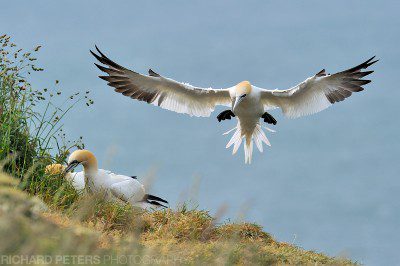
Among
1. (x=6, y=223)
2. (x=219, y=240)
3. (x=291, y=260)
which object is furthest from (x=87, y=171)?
(x=6, y=223)

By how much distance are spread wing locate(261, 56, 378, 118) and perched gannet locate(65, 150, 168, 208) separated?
3.67 meters

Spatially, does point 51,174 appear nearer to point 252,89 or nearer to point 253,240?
point 253,240

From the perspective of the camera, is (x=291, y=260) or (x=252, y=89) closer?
(x=291, y=260)

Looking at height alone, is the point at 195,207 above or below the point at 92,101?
below

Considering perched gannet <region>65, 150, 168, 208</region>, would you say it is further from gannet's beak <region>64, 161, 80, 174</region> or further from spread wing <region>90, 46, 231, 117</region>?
spread wing <region>90, 46, 231, 117</region>

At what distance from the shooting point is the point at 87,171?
10.7m

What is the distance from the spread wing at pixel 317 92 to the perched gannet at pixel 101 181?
3674 millimetres

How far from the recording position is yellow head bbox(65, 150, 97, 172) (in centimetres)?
1042

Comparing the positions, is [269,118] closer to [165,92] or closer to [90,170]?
[165,92]

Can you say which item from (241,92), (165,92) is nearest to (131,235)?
(241,92)

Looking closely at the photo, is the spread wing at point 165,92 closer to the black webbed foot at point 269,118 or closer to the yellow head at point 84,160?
the black webbed foot at point 269,118

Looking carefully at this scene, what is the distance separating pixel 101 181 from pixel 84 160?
1.29 feet

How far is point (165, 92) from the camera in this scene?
13.7m

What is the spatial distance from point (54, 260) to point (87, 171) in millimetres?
5760
